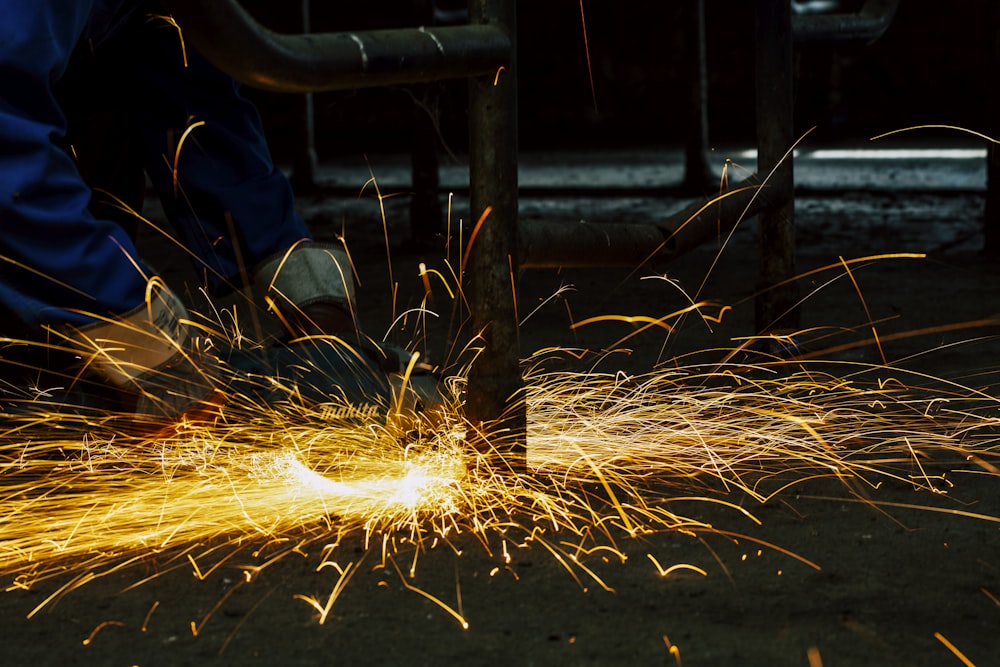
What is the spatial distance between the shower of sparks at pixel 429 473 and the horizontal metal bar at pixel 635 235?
0.26 m

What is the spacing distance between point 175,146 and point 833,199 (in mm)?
4560

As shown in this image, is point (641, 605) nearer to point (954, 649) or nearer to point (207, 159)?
point (954, 649)

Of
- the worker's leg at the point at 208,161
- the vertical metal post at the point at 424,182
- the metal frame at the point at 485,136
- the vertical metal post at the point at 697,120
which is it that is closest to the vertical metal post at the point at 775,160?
the metal frame at the point at 485,136

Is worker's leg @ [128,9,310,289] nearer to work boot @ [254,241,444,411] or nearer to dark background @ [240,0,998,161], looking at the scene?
work boot @ [254,241,444,411]

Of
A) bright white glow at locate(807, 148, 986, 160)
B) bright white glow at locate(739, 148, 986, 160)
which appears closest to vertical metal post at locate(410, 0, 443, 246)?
bright white glow at locate(739, 148, 986, 160)

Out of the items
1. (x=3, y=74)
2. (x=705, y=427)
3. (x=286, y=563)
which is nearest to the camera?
(x=286, y=563)

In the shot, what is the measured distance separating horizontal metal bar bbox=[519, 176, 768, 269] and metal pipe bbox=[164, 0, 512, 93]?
0.89ft

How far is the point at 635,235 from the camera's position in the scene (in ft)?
7.55

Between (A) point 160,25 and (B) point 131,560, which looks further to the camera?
(A) point 160,25

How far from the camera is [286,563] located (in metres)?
1.77

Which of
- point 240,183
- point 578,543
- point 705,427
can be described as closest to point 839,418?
point 705,427

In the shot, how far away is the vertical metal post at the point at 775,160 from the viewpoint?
112 inches

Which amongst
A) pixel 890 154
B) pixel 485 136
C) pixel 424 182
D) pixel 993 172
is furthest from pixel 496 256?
pixel 890 154

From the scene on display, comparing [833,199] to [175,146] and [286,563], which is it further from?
[286,563]
